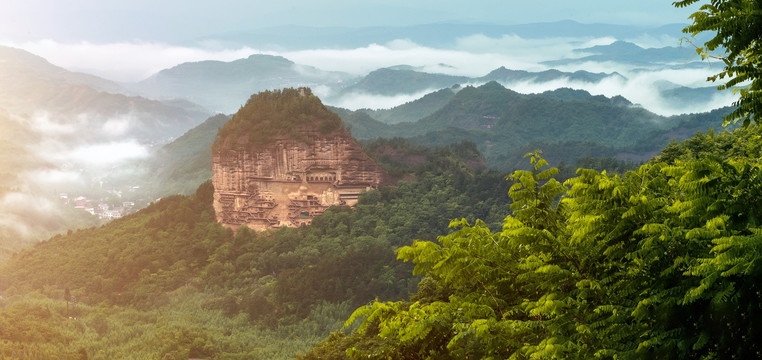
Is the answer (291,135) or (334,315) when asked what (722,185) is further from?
(291,135)

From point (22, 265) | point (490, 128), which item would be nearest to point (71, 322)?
point (22, 265)

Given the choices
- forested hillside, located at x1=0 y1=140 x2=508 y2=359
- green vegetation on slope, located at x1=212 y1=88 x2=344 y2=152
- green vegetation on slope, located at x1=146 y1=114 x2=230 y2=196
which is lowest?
forested hillside, located at x1=0 y1=140 x2=508 y2=359

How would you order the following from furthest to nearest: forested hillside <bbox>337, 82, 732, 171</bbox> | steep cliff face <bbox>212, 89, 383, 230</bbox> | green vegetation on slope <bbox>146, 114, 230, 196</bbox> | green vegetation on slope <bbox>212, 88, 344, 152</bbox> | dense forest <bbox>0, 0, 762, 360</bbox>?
forested hillside <bbox>337, 82, 732, 171</bbox> < green vegetation on slope <bbox>146, 114, 230, 196</bbox> < green vegetation on slope <bbox>212, 88, 344, 152</bbox> < steep cliff face <bbox>212, 89, 383, 230</bbox> < dense forest <bbox>0, 0, 762, 360</bbox>

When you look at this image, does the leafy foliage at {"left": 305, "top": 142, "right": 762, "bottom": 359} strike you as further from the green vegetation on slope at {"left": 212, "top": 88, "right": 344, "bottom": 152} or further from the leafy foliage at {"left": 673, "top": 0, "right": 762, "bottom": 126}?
the green vegetation on slope at {"left": 212, "top": 88, "right": 344, "bottom": 152}

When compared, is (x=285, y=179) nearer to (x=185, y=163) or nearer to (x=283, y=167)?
(x=283, y=167)

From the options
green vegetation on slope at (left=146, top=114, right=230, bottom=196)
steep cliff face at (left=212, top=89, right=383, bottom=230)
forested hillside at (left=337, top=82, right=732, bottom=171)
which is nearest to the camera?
steep cliff face at (left=212, top=89, right=383, bottom=230)

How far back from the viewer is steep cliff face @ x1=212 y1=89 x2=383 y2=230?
73000 millimetres

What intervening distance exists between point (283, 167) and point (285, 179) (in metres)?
1.17

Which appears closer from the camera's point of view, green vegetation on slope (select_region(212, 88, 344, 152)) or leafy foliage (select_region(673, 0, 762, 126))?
leafy foliage (select_region(673, 0, 762, 126))

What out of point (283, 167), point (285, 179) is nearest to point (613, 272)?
point (283, 167)

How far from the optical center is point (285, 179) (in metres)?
73.3

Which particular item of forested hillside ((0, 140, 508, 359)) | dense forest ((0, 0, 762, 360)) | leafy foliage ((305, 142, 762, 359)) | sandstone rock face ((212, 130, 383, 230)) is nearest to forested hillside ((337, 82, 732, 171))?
dense forest ((0, 0, 762, 360))

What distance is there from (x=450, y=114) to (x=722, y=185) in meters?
183

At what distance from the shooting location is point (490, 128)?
18150 centimetres
